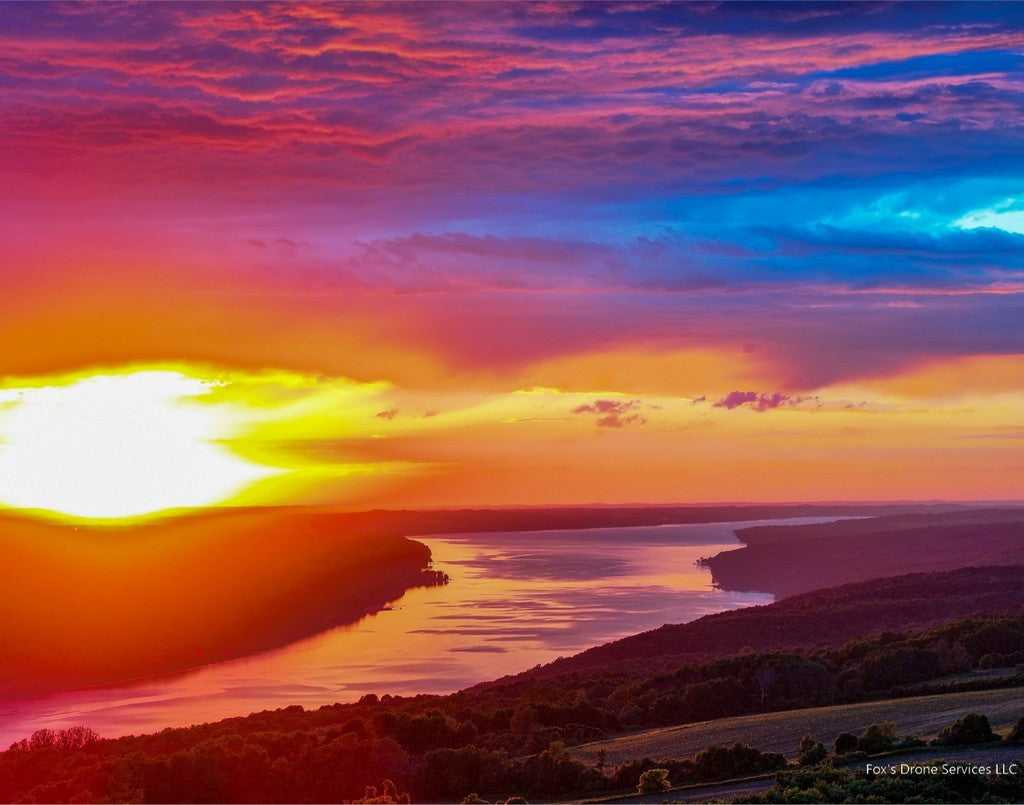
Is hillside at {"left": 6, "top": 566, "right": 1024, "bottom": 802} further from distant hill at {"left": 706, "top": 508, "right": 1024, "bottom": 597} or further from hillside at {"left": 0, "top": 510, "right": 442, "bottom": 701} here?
distant hill at {"left": 706, "top": 508, "right": 1024, "bottom": 597}

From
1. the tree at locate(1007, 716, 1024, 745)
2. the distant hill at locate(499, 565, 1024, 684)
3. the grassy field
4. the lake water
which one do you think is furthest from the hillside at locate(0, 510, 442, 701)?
the tree at locate(1007, 716, 1024, 745)

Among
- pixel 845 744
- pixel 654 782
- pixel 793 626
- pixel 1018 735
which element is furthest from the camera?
pixel 793 626

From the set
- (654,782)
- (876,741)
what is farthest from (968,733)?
(654,782)

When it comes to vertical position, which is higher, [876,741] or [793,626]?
[793,626]

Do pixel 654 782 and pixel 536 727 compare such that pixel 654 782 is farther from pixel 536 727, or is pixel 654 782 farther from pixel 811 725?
pixel 536 727

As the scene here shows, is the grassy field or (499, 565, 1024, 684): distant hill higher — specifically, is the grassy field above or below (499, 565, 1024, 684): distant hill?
below
